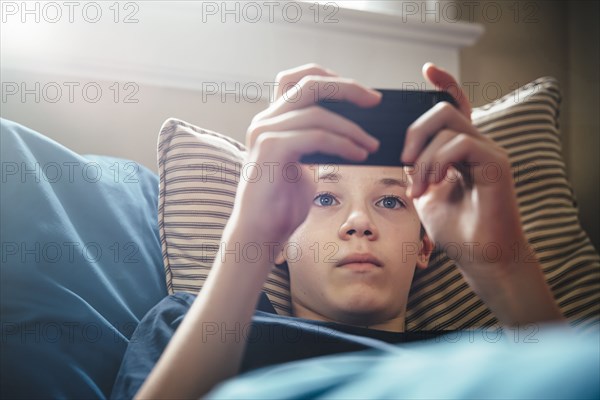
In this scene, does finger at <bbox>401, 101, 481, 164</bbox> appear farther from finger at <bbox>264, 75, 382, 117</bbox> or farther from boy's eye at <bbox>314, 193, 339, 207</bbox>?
boy's eye at <bbox>314, 193, 339, 207</bbox>

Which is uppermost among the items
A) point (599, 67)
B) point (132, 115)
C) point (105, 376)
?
point (599, 67)

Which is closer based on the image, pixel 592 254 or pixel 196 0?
pixel 592 254

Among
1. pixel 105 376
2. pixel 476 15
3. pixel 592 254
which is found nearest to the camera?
pixel 105 376

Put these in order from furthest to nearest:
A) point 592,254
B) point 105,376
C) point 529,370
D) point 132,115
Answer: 1. point 132,115
2. point 592,254
3. point 105,376
4. point 529,370

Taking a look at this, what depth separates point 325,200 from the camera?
2.80 feet

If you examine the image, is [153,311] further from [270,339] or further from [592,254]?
[592,254]

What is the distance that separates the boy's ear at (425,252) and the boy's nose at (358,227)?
129 millimetres

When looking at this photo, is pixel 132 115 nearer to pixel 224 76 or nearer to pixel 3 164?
pixel 224 76

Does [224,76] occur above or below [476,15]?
below

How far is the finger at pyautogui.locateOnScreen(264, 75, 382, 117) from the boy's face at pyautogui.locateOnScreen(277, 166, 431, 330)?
223 mm

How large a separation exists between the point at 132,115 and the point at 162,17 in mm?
213

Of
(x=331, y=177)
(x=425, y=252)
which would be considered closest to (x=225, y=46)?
(x=331, y=177)

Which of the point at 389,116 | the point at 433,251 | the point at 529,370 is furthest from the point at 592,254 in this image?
the point at 529,370

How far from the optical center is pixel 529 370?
1.15ft
